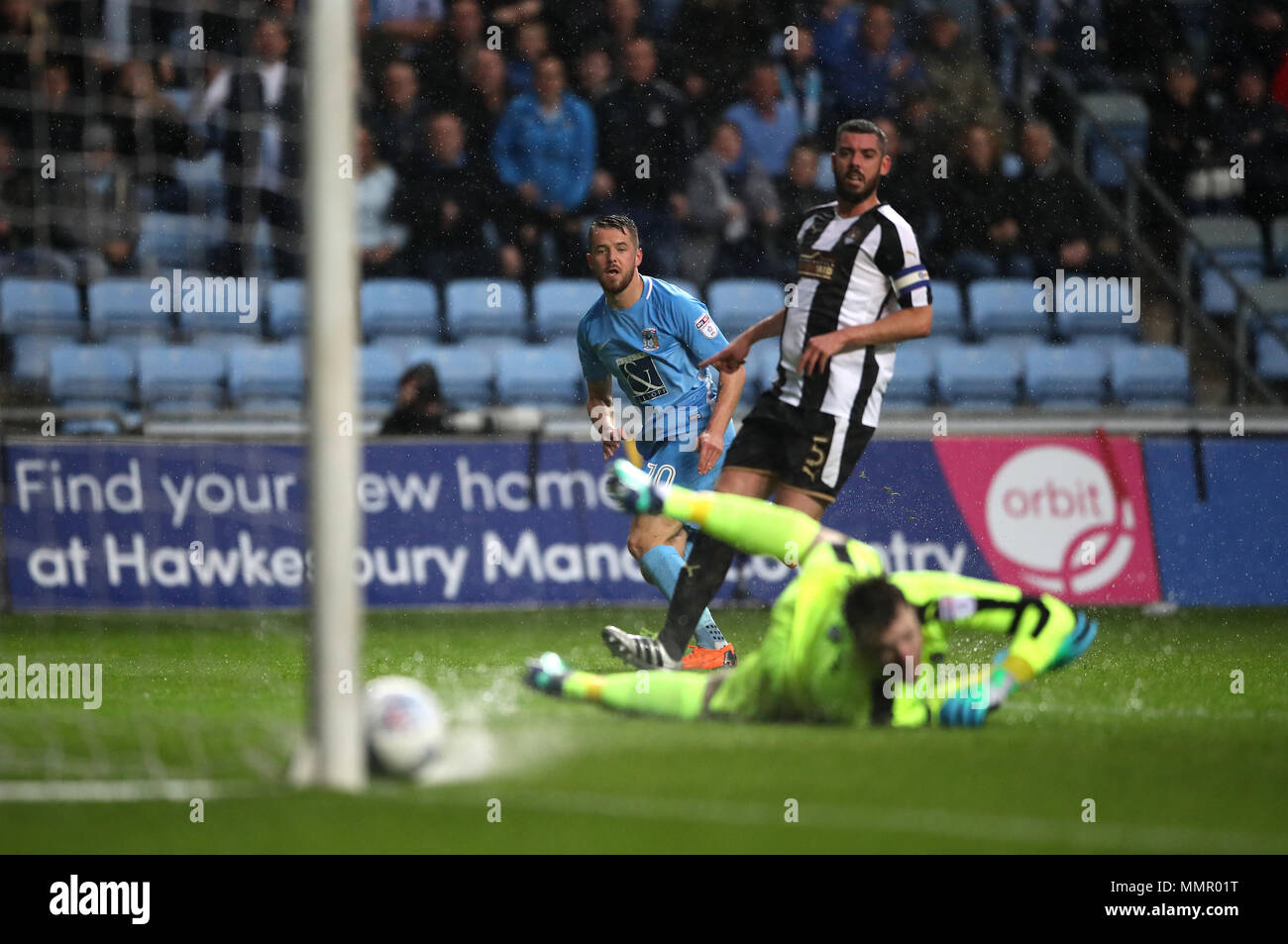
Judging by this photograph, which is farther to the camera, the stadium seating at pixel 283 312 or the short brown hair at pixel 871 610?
the stadium seating at pixel 283 312

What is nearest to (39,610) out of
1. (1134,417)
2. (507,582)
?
(507,582)

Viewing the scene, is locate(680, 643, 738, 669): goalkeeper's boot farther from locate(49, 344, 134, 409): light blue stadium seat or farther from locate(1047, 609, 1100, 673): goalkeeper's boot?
locate(49, 344, 134, 409): light blue stadium seat

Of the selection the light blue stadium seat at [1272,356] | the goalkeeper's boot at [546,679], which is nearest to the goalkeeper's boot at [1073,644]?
the goalkeeper's boot at [546,679]

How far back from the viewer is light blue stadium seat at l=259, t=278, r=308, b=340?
39.7 feet

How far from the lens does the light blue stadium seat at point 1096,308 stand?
13.0 metres

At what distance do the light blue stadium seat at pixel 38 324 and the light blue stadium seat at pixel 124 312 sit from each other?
0.12 meters

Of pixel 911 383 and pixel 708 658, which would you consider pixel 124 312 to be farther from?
pixel 708 658

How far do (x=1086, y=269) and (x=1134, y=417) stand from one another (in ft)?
5.88

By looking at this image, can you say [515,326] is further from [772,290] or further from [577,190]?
[772,290]

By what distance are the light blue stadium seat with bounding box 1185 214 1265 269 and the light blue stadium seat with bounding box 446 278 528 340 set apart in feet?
17.8

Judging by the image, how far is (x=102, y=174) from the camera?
1115cm

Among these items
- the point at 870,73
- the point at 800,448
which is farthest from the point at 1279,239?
the point at 800,448

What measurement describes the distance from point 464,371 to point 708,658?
4.87 metres

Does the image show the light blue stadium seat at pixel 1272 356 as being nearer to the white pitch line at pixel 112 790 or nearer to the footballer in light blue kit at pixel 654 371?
the footballer in light blue kit at pixel 654 371
